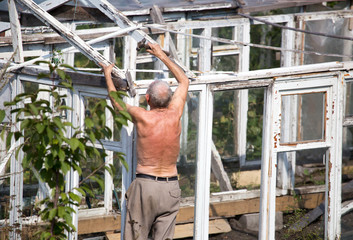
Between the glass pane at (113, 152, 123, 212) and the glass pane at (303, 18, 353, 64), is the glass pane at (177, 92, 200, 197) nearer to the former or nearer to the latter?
the glass pane at (113, 152, 123, 212)

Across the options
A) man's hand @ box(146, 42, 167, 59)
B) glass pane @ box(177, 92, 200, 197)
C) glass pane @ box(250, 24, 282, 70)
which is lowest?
glass pane @ box(177, 92, 200, 197)

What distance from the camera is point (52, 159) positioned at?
4.12 m

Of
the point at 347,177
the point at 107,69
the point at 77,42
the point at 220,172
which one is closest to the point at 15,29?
the point at 77,42

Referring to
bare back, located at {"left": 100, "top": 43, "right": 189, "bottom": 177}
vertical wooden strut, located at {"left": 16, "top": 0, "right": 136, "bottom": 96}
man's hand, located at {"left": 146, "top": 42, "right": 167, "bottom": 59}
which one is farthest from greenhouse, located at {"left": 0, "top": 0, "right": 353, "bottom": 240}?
bare back, located at {"left": 100, "top": 43, "right": 189, "bottom": 177}

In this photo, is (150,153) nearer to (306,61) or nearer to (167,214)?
(167,214)

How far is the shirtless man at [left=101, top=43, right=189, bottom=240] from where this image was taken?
5035mm

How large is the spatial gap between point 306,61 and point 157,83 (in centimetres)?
479

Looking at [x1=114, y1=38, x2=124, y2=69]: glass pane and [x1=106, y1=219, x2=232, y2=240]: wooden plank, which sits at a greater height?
[x1=114, y1=38, x2=124, y2=69]: glass pane

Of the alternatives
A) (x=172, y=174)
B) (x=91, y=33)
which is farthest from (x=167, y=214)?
(x=91, y=33)

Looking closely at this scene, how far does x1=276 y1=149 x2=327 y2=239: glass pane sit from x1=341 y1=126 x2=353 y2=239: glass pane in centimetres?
31

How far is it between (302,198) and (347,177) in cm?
116

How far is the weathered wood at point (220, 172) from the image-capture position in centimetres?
781

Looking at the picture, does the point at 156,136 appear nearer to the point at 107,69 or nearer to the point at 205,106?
the point at 107,69

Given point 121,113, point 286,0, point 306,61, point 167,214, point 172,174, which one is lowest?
point 167,214
